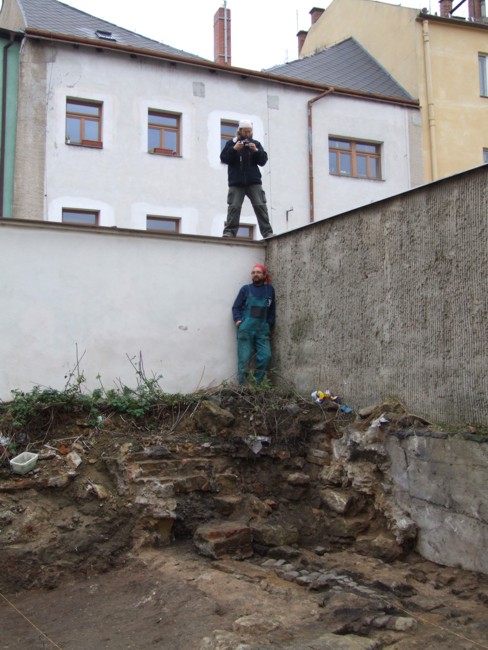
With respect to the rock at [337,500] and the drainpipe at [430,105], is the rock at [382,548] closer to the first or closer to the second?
the rock at [337,500]

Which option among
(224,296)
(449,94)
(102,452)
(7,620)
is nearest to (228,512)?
(102,452)

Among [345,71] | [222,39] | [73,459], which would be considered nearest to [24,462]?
[73,459]

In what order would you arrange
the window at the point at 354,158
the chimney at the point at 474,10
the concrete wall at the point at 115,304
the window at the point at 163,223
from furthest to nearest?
1. the chimney at the point at 474,10
2. the window at the point at 354,158
3. the window at the point at 163,223
4. the concrete wall at the point at 115,304

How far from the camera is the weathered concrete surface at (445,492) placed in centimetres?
577

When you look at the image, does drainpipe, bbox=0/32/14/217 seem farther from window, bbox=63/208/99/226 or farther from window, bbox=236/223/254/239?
window, bbox=236/223/254/239

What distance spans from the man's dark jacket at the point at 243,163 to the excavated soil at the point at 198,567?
12.2 ft

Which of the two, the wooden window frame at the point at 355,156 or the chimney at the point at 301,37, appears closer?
the wooden window frame at the point at 355,156

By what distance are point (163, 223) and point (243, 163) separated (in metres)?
8.21

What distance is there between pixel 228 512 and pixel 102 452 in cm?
150

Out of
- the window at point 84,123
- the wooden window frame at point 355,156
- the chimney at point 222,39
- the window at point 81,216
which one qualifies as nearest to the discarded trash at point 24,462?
the window at point 81,216

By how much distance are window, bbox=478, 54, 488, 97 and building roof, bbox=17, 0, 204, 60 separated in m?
9.09

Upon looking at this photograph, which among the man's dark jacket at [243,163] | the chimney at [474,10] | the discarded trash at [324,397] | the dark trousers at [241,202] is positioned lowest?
the discarded trash at [324,397]

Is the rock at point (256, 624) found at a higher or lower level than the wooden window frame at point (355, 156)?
lower

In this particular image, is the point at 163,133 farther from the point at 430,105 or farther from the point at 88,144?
the point at 430,105
